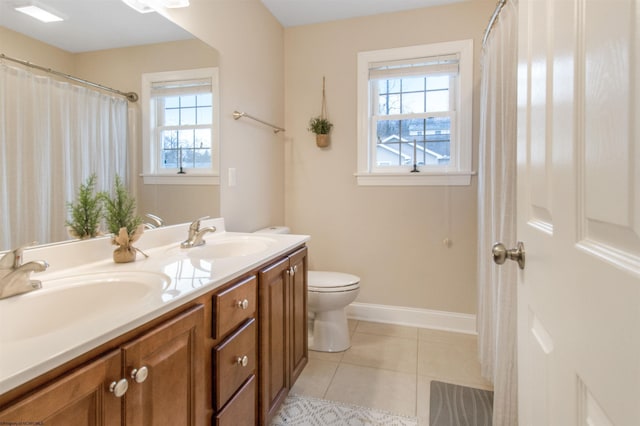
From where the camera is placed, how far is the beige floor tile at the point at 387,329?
8.00ft

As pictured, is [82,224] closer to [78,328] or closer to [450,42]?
[78,328]

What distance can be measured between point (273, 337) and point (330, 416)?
55 centimetres

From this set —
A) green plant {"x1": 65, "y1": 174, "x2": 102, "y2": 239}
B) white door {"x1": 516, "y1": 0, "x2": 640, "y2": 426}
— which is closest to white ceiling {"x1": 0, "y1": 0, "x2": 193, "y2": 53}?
green plant {"x1": 65, "y1": 174, "x2": 102, "y2": 239}

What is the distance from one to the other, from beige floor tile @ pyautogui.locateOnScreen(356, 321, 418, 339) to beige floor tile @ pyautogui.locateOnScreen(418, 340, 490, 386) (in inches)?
5.6

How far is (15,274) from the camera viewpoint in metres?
0.84

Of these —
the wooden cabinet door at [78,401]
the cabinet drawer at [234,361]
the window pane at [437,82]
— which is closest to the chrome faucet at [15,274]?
the wooden cabinet door at [78,401]

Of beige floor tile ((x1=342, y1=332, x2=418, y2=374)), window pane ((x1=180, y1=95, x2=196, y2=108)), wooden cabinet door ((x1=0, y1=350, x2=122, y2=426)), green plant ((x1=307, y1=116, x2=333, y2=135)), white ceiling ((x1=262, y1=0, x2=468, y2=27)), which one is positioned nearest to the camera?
wooden cabinet door ((x1=0, y1=350, x2=122, y2=426))

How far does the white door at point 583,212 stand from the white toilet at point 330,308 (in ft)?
4.52

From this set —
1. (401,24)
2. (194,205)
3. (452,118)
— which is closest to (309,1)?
(401,24)

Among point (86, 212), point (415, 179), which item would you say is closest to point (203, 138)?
point (86, 212)

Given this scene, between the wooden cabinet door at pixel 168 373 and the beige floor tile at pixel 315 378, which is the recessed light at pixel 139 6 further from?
the beige floor tile at pixel 315 378

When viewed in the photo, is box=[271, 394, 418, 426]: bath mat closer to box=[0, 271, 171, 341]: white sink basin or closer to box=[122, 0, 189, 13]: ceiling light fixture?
box=[0, 271, 171, 341]: white sink basin

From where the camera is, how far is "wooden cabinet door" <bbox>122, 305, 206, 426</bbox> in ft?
2.30

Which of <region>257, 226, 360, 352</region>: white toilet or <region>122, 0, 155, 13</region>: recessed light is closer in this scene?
<region>122, 0, 155, 13</region>: recessed light
